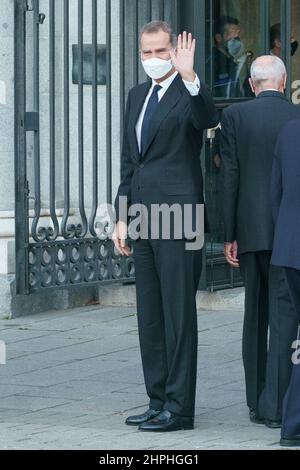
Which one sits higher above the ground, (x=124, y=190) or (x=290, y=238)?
(x=124, y=190)

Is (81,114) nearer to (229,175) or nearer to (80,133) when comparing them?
(80,133)

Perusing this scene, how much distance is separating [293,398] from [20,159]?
424 centimetres

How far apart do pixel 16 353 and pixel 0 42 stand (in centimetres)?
254

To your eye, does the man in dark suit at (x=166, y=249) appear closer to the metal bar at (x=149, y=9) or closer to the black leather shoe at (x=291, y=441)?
the black leather shoe at (x=291, y=441)

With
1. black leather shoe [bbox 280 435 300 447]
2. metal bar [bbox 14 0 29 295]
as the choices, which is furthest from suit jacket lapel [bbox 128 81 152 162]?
metal bar [bbox 14 0 29 295]

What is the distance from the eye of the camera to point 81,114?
35.1 feet

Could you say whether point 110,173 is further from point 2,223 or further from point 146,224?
point 146,224

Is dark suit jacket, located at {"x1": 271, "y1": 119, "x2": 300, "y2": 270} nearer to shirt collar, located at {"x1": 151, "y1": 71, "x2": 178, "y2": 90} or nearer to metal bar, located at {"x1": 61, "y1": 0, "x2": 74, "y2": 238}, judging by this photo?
shirt collar, located at {"x1": 151, "y1": 71, "x2": 178, "y2": 90}

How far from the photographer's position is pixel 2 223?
1077 centimetres

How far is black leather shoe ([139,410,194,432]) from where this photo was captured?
701 cm

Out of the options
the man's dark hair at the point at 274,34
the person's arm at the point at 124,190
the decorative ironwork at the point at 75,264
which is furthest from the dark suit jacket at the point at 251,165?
the man's dark hair at the point at 274,34

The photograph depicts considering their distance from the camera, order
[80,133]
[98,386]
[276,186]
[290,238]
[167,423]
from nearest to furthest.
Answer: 1. [290,238]
2. [276,186]
3. [167,423]
4. [98,386]
5. [80,133]

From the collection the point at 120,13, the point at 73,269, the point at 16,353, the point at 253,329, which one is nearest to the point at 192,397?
the point at 253,329

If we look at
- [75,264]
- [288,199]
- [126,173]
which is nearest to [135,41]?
[75,264]
